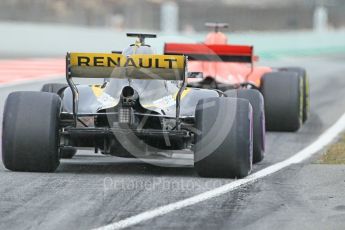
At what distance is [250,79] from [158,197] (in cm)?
790

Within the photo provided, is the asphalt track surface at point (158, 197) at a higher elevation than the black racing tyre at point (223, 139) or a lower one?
lower

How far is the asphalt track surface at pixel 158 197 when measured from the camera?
287 inches

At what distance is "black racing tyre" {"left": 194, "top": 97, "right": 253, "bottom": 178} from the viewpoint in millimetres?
9617

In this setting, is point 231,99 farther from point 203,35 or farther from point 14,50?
point 203,35

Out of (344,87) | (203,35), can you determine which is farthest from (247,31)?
(344,87)

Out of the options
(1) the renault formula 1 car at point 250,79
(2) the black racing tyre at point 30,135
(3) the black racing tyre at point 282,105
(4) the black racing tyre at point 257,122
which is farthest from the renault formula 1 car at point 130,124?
(3) the black racing tyre at point 282,105

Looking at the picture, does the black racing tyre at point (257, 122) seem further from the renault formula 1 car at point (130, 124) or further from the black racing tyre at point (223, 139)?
the black racing tyre at point (223, 139)

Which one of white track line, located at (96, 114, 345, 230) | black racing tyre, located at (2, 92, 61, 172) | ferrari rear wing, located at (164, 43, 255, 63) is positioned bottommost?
white track line, located at (96, 114, 345, 230)

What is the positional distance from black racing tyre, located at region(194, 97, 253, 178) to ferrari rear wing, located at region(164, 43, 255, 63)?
5.92 m

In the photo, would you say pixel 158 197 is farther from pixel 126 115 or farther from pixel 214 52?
pixel 214 52

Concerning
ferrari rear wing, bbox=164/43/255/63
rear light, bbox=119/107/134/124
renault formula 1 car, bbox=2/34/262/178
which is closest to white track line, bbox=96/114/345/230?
renault formula 1 car, bbox=2/34/262/178

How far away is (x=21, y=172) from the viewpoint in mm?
9867

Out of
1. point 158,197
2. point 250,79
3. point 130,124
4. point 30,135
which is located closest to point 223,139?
point 130,124

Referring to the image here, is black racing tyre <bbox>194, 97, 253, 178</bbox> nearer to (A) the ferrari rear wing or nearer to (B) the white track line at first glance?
(B) the white track line
